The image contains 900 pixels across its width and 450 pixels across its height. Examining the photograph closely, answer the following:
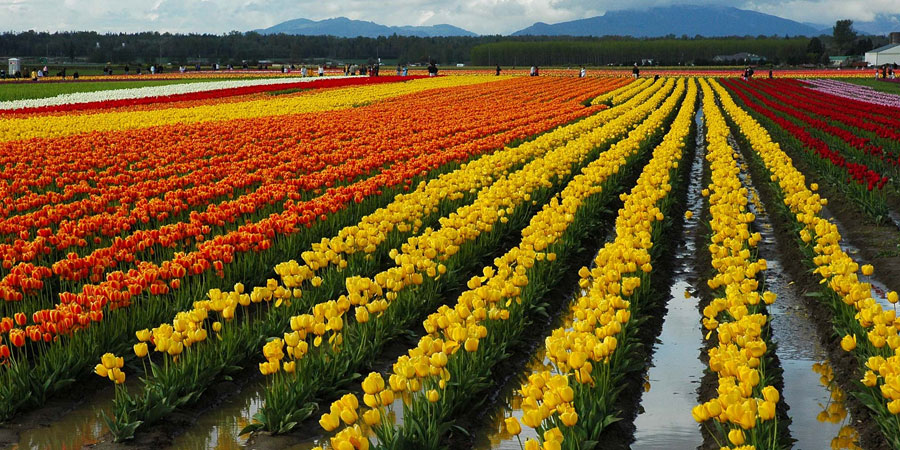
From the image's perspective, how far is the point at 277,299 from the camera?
7.25 m

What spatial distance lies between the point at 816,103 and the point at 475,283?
29502mm

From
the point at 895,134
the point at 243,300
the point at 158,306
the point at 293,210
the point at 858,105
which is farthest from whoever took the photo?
the point at 858,105

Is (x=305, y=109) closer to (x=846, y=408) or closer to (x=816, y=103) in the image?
(x=816, y=103)

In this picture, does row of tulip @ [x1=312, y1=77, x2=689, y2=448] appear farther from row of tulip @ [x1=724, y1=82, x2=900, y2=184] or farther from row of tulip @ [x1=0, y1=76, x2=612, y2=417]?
row of tulip @ [x1=724, y1=82, x2=900, y2=184]

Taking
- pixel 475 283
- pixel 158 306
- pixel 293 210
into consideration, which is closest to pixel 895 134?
pixel 293 210

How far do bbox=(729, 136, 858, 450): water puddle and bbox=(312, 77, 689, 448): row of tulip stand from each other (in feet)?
6.31

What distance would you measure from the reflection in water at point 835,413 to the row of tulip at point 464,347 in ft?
6.49

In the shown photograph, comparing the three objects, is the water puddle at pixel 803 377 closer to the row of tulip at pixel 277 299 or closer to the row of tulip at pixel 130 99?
the row of tulip at pixel 277 299

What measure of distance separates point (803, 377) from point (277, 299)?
159 inches

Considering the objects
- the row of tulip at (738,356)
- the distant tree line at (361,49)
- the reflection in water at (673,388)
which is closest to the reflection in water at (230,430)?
the reflection in water at (673,388)

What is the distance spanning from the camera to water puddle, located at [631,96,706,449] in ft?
17.7

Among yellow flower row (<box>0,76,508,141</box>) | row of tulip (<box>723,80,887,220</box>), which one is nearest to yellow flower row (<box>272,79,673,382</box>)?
row of tulip (<box>723,80,887,220</box>)

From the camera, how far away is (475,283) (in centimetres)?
657

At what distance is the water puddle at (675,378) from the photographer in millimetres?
5402
